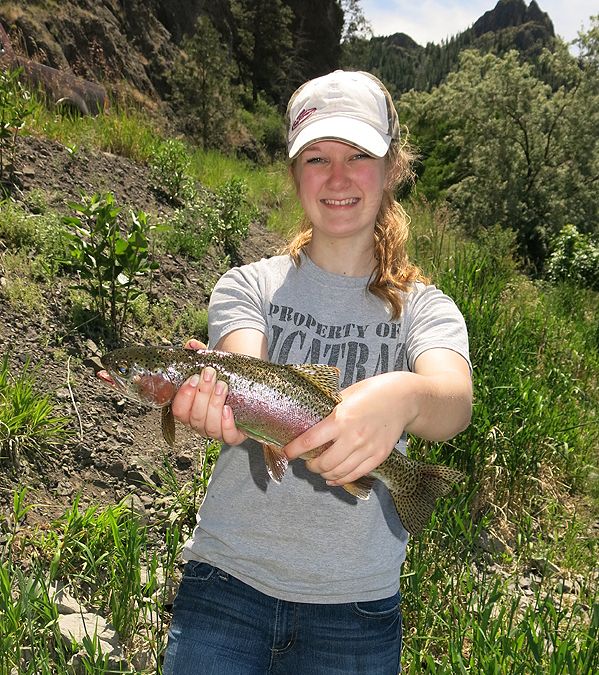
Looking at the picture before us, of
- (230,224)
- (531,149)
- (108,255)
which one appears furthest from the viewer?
(531,149)

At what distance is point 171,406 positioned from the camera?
2.09 metres

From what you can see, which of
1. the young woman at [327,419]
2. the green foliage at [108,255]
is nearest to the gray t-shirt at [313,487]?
the young woman at [327,419]

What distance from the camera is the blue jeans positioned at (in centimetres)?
222

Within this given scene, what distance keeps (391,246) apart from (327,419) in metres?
1.27

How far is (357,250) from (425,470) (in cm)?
113

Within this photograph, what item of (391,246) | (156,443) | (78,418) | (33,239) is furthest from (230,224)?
(391,246)

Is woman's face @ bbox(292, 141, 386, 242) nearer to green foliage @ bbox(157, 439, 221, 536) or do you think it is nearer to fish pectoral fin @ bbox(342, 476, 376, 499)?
fish pectoral fin @ bbox(342, 476, 376, 499)

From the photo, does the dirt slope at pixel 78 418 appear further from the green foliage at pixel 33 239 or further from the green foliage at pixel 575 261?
the green foliage at pixel 575 261

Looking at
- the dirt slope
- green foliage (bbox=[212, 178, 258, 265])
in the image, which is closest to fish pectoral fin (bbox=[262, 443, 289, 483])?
the dirt slope

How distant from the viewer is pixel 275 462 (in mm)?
2049

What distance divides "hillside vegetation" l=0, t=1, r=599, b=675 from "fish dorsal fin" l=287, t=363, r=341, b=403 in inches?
47.4

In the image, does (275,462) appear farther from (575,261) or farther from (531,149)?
(531,149)

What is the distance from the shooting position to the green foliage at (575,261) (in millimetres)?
11787

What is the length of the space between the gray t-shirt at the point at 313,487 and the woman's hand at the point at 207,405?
0.50 m
